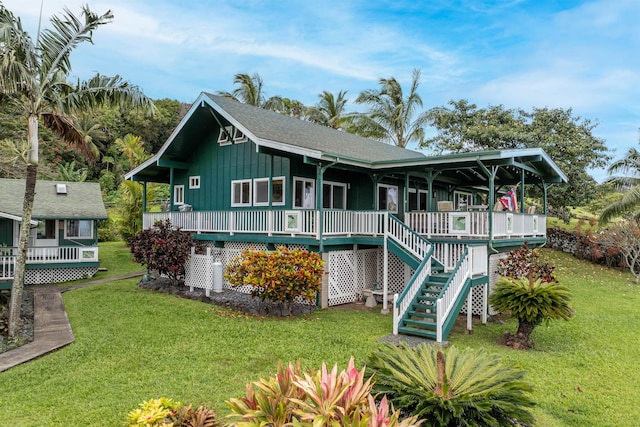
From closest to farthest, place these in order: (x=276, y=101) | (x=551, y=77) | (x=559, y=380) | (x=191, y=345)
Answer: (x=559, y=380) < (x=191, y=345) < (x=551, y=77) < (x=276, y=101)

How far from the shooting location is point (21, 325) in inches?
440

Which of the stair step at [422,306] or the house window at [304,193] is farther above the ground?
the house window at [304,193]

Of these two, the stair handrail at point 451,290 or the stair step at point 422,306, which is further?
the stair step at point 422,306

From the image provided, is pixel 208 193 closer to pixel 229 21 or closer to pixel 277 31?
pixel 229 21

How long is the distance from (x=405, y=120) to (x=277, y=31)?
14.4 meters

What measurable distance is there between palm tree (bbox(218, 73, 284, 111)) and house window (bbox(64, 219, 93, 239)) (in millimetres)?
17300

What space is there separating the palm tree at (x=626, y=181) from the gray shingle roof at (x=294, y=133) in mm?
12098

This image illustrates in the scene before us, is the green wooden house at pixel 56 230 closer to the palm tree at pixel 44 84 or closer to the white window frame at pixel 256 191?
the palm tree at pixel 44 84

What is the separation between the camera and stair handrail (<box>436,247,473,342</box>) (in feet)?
30.7

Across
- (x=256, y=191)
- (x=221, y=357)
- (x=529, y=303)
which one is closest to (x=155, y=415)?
(x=221, y=357)

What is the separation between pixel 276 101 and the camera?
116 feet

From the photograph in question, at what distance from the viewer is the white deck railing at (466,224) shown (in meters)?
12.1

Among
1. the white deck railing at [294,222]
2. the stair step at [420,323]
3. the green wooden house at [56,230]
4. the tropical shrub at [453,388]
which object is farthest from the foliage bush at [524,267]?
the green wooden house at [56,230]

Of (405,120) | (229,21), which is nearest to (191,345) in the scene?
(229,21)
